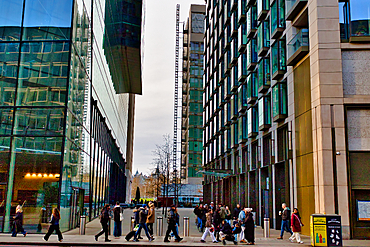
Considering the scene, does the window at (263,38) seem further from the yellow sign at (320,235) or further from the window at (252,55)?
the yellow sign at (320,235)

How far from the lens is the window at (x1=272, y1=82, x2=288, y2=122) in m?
28.2

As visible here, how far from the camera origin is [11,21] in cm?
2377

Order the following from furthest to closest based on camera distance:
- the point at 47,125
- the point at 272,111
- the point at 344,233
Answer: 1. the point at 272,111
2. the point at 47,125
3. the point at 344,233

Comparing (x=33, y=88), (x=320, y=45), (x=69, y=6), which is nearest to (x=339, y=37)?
(x=320, y=45)

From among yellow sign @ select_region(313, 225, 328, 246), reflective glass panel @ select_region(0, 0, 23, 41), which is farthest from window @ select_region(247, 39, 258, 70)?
yellow sign @ select_region(313, 225, 328, 246)

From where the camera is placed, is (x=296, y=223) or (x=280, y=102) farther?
(x=280, y=102)

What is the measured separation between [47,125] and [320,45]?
15.9 m

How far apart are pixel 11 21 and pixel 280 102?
1823 cm

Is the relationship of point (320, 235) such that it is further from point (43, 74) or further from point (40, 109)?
point (43, 74)

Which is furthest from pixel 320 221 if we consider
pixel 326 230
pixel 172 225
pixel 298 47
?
pixel 298 47

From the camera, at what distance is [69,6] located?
23.9 metres

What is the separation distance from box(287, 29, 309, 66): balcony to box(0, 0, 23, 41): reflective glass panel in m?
16.7

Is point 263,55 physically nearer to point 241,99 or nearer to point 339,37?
point 241,99

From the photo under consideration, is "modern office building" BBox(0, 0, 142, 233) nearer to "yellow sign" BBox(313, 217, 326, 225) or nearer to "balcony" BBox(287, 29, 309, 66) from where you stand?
"yellow sign" BBox(313, 217, 326, 225)
